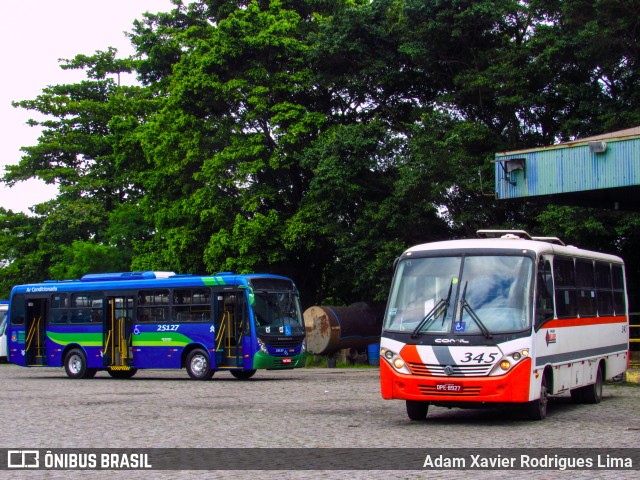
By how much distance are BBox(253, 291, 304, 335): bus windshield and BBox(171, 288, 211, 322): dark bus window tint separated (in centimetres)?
156

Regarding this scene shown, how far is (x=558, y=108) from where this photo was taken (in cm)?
3309

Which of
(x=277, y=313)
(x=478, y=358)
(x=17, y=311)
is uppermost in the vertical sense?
(x=478, y=358)

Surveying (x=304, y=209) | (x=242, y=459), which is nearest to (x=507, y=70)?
(x=304, y=209)

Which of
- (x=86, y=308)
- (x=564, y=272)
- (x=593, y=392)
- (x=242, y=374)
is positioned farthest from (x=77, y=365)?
(x=564, y=272)

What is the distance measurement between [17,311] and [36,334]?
1.33 m

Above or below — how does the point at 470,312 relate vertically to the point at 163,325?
above

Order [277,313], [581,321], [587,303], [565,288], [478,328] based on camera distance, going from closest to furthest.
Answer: [478,328] < [565,288] < [581,321] < [587,303] < [277,313]

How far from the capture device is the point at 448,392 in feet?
46.5

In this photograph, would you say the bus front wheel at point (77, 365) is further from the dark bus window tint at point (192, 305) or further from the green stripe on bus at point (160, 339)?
the dark bus window tint at point (192, 305)

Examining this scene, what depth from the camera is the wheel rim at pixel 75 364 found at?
102ft

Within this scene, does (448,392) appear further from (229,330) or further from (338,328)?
(338,328)

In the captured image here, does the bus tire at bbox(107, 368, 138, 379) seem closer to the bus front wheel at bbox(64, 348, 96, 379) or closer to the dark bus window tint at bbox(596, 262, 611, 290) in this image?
the bus front wheel at bbox(64, 348, 96, 379)

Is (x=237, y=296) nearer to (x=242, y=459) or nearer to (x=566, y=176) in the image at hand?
(x=566, y=176)

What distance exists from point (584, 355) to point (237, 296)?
12430 mm
